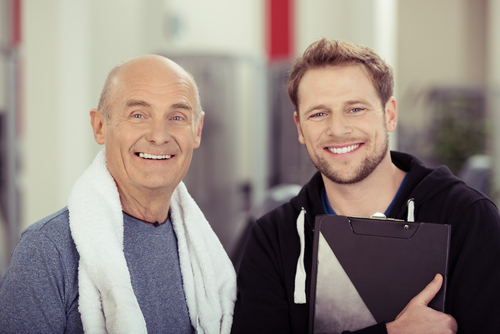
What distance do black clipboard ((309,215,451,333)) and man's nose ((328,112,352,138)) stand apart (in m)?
0.25

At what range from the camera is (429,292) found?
1030mm

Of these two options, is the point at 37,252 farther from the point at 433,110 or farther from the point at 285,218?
the point at 433,110

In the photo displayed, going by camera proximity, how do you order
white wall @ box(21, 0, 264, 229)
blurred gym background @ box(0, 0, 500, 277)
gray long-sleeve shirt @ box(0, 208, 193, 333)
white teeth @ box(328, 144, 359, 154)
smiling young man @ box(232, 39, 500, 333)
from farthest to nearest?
white wall @ box(21, 0, 264, 229) → blurred gym background @ box(0, 0, 500, 277) → white teeth @ box(328, 144, 359, 154) → smiling young man @ box(232, 39, 500, 333) → gray long-sleeve shirt @ box(0, 208, 193, 333)

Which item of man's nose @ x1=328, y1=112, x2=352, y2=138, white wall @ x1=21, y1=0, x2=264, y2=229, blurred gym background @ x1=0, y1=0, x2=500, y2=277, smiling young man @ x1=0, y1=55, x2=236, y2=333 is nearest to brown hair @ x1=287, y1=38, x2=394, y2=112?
man's nose @ x1=328, y1=112, x2=352, y2=138

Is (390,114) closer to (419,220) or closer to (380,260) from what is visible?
(419,220)

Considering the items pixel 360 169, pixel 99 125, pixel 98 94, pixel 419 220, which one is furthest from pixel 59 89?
pixel 419 220

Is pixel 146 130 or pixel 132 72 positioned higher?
pixel 132 72

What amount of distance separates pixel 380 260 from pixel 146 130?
2.20 feet

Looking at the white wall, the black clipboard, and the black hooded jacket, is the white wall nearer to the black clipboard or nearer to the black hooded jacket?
the black hooded jacket

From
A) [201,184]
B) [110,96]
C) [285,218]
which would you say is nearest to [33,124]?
[201,184]

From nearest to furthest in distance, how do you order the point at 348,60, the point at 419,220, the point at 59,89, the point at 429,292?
the point at 429,292, the point at 419,220, the point at 348,60, the point at 59,89

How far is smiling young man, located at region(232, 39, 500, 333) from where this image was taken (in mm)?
1185

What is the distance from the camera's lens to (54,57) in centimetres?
352

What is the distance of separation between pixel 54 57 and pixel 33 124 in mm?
526
